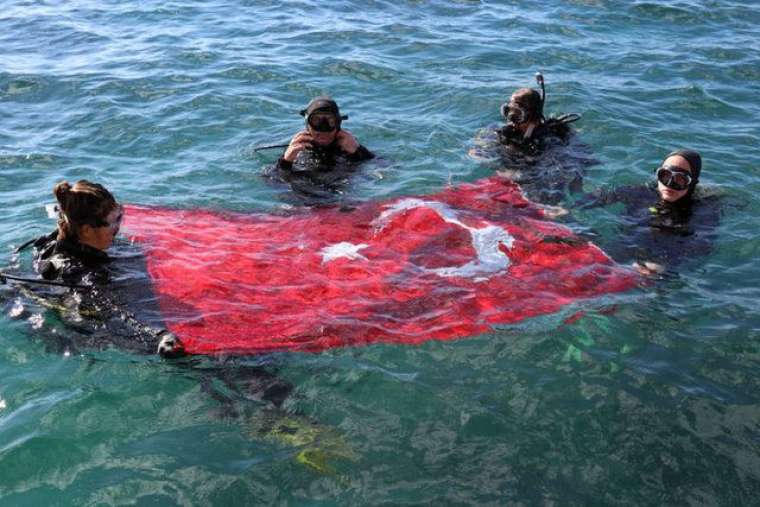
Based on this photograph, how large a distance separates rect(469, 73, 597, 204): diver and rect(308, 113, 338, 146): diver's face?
1934 millimetres

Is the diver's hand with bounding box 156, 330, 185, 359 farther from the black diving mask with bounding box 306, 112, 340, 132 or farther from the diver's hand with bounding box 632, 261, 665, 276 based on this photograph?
the diver's hand with bounding box 632, 261, 665, 276

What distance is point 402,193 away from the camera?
7809mm

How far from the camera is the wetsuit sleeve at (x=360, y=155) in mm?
8172

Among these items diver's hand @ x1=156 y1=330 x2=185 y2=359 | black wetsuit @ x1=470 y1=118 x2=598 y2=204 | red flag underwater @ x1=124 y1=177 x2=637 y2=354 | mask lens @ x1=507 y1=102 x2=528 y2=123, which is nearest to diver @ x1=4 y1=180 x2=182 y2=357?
diver's hand @ x1=156 y1=330 x2=185 y2=359

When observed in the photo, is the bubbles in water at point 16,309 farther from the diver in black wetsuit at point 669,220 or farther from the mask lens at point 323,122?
the diver in black wetsuit at point 669,220

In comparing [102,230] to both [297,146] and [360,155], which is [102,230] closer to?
[297,146]

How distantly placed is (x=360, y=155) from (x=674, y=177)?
3.52 meters

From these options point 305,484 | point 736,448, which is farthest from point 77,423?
point 736,448

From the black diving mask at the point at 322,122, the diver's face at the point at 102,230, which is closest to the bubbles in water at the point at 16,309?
the diver's face at the point at 102,230

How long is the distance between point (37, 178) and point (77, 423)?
15.1 ft

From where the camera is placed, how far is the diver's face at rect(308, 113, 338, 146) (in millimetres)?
7719

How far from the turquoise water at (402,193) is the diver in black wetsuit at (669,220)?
0.20 meters

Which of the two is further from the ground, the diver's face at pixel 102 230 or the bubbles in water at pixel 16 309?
the diver's face at pixel 102 230

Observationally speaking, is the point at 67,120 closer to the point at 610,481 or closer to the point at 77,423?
the point at 77,423
